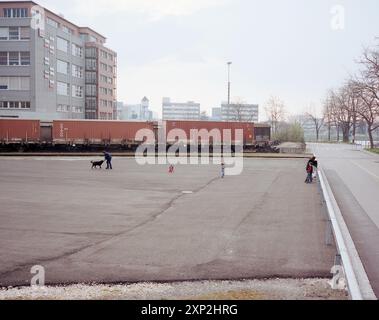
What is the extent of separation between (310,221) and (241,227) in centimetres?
259

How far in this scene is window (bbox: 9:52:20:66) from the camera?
6550 centimetres

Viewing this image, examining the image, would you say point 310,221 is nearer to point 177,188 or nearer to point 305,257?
point 305,257

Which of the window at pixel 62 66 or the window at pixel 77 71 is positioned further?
the window at pixel 77 71

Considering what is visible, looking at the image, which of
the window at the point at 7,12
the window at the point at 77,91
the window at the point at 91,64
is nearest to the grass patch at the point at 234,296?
the window at the point at 7,12

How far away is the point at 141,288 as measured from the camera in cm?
820

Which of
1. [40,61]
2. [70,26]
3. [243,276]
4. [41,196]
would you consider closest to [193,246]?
[243,276]

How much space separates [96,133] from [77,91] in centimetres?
3492

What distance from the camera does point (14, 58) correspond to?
65.6 meters

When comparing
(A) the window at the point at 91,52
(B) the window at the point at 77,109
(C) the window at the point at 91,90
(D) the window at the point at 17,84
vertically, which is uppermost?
(A) the window at the point at 91,52

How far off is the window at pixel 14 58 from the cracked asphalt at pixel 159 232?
152 ft

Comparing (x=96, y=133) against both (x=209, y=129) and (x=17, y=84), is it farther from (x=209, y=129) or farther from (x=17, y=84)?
(x=17, y=84)

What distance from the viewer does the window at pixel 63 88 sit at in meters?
74.1

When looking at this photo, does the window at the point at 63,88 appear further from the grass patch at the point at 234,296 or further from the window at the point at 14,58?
the grass patch at the point at 234,296

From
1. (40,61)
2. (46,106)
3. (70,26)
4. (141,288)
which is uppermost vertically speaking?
(70,26)
